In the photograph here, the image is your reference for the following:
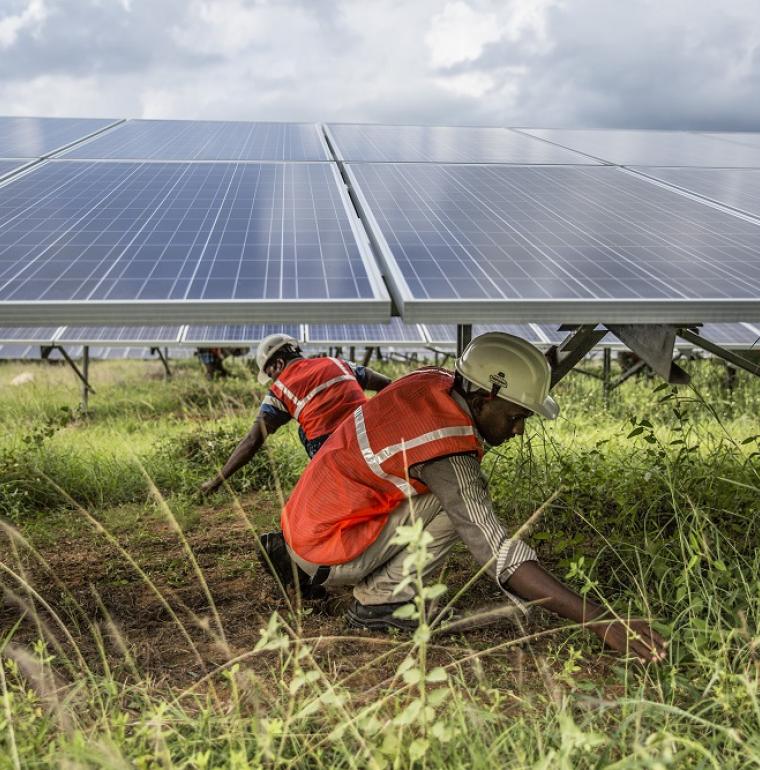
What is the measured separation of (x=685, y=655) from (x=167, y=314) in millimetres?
2391

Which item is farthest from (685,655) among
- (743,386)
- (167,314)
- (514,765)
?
(743,386)

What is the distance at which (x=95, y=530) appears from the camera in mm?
5754

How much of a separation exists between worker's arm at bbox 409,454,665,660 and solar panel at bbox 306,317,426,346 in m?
7.23

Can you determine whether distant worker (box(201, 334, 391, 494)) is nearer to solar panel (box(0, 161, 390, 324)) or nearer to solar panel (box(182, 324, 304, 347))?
solar panel (box(0, 161, 390, 324))

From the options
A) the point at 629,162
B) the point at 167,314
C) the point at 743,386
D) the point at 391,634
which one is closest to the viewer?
the point at 167,314

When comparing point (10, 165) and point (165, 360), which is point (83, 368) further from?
point (10, 165)

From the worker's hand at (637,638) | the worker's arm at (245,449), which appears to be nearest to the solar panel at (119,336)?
the worker's arm at (245,449)

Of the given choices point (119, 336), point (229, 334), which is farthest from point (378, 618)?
point (119, 336)

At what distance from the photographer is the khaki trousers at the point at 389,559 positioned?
13.0 feet

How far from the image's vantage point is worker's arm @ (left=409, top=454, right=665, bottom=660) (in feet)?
9.98

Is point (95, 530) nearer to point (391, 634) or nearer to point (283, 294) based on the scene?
point (391, 634)

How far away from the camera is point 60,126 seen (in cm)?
873

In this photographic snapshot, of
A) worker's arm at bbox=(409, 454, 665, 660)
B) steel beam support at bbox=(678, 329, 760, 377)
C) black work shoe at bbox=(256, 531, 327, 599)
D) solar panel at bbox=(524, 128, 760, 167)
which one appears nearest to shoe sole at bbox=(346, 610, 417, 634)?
black work shoe at bbox=(256, 531, 327, 599)

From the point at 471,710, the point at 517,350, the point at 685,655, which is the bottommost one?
the point at 685,655
